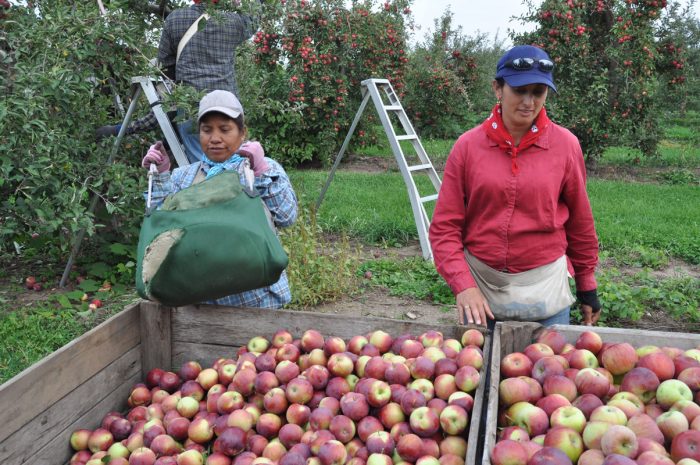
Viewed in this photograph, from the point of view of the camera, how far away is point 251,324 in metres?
2.21

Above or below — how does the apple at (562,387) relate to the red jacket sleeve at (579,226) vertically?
below

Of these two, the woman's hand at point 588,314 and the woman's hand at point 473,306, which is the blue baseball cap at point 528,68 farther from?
the woman's hand at point 588,314

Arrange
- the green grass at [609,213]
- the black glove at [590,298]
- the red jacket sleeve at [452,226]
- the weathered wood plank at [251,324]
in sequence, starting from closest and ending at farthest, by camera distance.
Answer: the weathered wood plank at [251,324] → the red jacket sleeve at [452,226] → the black glove at [590,298] → the green grass at [609,213]

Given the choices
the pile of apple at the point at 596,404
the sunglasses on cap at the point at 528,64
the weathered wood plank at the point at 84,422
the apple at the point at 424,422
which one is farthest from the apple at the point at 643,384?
the weathered wood plank at the point at 84,422

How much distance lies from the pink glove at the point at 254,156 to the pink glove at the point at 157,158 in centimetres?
36

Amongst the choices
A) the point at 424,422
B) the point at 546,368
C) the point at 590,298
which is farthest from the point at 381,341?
the point at 590,298

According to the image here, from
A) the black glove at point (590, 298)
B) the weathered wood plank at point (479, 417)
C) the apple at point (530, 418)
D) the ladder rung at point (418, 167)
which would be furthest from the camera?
the ladder rung at point (418, 167)

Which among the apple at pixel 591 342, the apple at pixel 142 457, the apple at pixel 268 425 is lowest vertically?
the apple at pixel 142 457

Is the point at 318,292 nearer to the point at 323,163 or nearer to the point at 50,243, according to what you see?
the point at 50,243

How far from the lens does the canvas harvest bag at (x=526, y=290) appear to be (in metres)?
2.30

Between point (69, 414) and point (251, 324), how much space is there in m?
0.66

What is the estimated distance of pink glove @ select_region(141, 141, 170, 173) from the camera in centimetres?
239

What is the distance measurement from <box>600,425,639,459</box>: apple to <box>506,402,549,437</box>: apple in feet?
0.61

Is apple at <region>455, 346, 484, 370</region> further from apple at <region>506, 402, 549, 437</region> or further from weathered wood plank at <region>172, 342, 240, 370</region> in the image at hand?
weathered wood plank at <region>172, 342, 240, 370</region>
